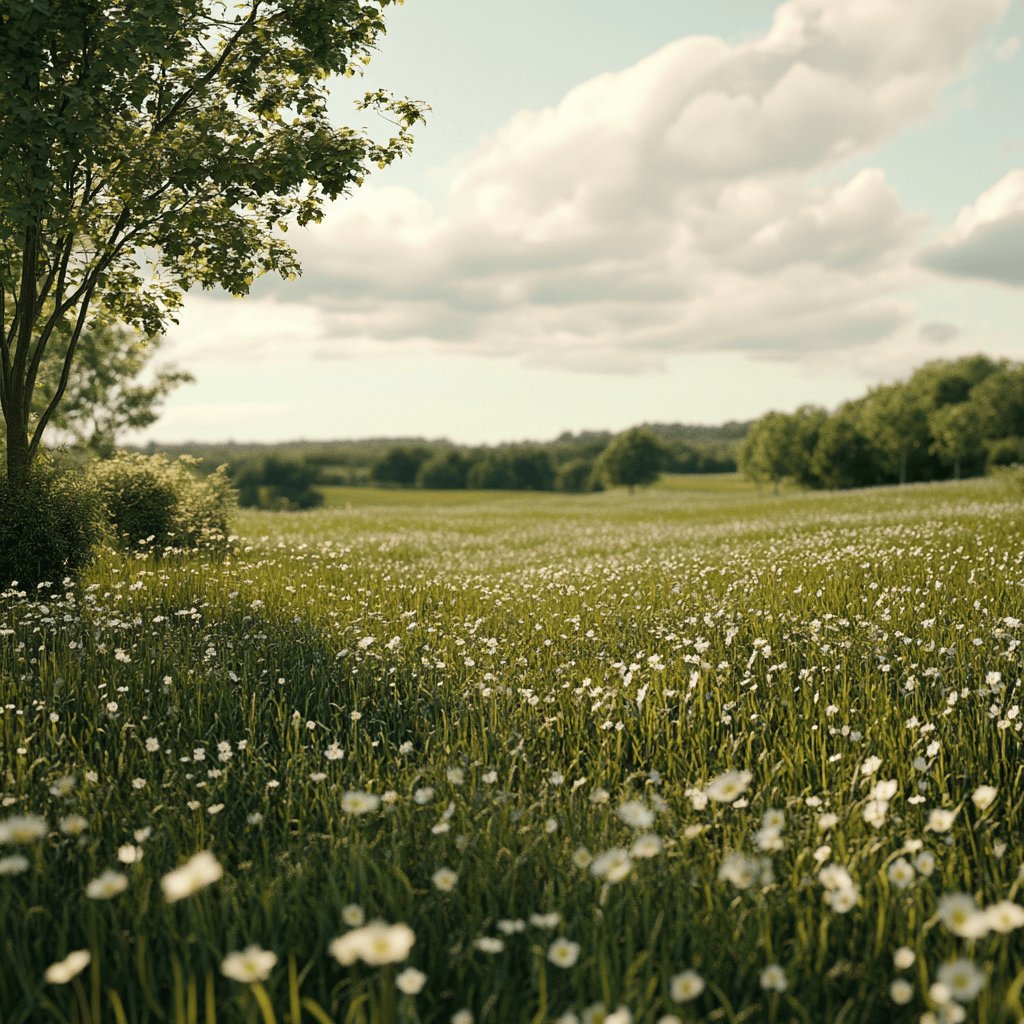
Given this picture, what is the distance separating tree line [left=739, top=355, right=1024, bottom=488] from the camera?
76.3 meters

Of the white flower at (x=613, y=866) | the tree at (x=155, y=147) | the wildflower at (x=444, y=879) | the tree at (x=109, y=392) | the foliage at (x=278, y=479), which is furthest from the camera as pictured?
the foliage at (x=278, y=479)

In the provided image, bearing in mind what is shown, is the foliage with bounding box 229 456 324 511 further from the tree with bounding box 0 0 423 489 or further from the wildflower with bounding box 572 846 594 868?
the wildflower with bounding box 572 846 594 868

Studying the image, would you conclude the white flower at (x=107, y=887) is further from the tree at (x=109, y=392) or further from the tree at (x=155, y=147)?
the tree at (x=109, y=392)

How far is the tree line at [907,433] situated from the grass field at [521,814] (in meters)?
79.9

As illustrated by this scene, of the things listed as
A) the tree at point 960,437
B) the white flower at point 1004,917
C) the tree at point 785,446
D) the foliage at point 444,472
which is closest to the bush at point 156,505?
the white flower at point 1004,917

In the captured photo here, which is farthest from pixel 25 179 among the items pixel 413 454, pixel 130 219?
pixel 413 454

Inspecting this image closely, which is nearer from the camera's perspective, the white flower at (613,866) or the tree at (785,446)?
the white flower at (613,866)

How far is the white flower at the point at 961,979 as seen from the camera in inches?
79.2

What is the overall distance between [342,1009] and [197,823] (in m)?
1.49

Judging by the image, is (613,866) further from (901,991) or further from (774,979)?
(901,991)

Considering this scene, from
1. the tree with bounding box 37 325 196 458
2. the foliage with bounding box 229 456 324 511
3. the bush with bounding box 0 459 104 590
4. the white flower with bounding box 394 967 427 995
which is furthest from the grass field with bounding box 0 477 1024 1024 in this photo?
the foliage with bounding box 229 456 324 511

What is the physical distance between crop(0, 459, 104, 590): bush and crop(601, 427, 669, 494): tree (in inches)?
4328

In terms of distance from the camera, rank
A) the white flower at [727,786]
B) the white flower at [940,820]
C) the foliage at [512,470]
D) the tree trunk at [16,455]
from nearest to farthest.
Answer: the white flower at [940,820] < the white flower at [727,786] < the tree trunk at [16,455] < the foliage at [512,470]

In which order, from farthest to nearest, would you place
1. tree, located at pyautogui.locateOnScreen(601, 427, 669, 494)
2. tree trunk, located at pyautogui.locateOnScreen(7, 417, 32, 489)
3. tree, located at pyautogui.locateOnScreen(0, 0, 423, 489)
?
1. tree, located at pyautogui.locateOnScreen(601, 427, 669, 494)
2. tree trunk, located at pyautogui.locateOnScreen(7, 417, 32, 489)
3. tree, located at pyautogui.locateOnScreen(0, 0, 423, 489)
